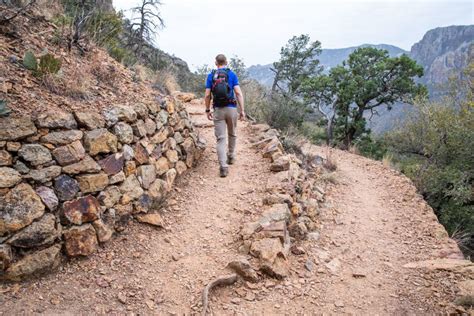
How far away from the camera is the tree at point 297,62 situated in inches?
782

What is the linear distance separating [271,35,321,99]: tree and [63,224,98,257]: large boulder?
17750 millimetres

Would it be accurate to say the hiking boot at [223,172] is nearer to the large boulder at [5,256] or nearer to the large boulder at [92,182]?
the large boulder at [92,182]

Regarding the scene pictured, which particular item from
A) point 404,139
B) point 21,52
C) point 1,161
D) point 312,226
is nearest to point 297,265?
point 312,226

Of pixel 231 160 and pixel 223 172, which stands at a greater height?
pixel 231 160

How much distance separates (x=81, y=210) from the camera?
3.27 metres

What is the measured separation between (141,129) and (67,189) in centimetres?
137

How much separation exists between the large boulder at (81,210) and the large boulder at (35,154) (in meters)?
0.49

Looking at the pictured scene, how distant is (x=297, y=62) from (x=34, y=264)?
1993 centimetres

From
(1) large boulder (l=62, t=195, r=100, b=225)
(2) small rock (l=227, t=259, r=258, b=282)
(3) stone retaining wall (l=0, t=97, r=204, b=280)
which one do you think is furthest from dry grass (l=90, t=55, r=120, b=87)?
(2) small rock (l=227, t=259, r=258, b=282)

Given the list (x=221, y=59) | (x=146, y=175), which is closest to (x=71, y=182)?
(x=146, y=175)

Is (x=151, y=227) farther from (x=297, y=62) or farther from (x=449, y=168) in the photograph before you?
(x=297, y=62)

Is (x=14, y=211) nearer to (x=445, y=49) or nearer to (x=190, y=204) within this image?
(x=190, y=204)

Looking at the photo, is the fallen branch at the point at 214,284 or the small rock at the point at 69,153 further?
the small rock at the point at 69,153

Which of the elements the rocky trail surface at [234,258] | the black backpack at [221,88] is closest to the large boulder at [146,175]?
the rocky trail surface at [234,258]
